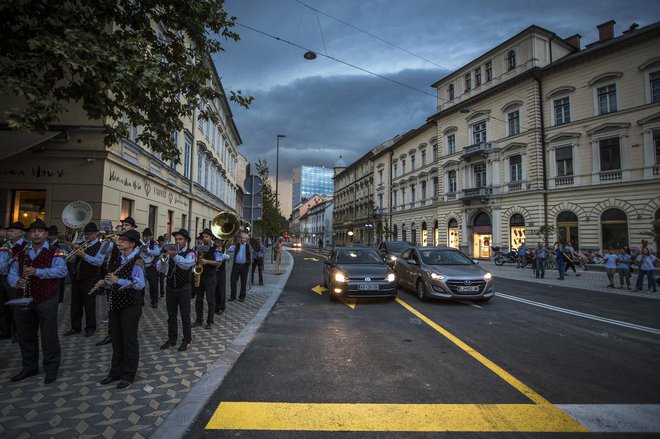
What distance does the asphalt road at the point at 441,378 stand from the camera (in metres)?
3.05

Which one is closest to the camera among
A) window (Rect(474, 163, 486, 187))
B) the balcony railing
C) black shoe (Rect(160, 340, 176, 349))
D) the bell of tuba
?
black shoe (Rect(160, 340, 176, 349))

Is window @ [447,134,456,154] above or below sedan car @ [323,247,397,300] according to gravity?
above

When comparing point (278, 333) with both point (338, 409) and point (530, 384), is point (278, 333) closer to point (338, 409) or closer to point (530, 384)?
point (338, 409)

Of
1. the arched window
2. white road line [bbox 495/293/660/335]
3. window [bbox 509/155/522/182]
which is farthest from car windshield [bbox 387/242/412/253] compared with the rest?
window [bbox 509/155/522/182]

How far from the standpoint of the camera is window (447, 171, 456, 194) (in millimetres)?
35688

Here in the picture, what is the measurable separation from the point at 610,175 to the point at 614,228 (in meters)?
3.63

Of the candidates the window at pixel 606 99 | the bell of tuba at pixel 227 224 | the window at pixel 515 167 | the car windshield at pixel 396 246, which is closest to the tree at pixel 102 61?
the bell of tuba at pixel 227 224

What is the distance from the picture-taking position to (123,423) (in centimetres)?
305

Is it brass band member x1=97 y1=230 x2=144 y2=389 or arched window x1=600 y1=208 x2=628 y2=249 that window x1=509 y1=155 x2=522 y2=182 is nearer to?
arched window x1=600 y1=208 x2=628 y2=249

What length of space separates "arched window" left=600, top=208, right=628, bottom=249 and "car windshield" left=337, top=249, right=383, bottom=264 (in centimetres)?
2126

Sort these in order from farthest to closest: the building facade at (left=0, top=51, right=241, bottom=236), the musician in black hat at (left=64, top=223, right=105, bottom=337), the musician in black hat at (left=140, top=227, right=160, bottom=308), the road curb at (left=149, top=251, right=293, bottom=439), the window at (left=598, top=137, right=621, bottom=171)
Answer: the window at (left=598, top=137, right=621, bottom=171) → the building facade at (left=0, top=51, right=241, bottom=236) → the musician in black hat at (left=140, top=227, right=160, bottom=308) → the musician in black hat at (left=64, top=223, right=105, bottom=337) → the road curb at (left=149, top=251, right=293, bottom=439)

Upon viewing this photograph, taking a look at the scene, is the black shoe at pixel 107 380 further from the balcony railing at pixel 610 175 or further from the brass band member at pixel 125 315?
the balcony railing at pixel 610 175

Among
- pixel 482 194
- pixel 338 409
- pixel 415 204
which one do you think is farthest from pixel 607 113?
pixel 338 409

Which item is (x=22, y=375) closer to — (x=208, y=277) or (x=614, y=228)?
(x=208, y=277)
